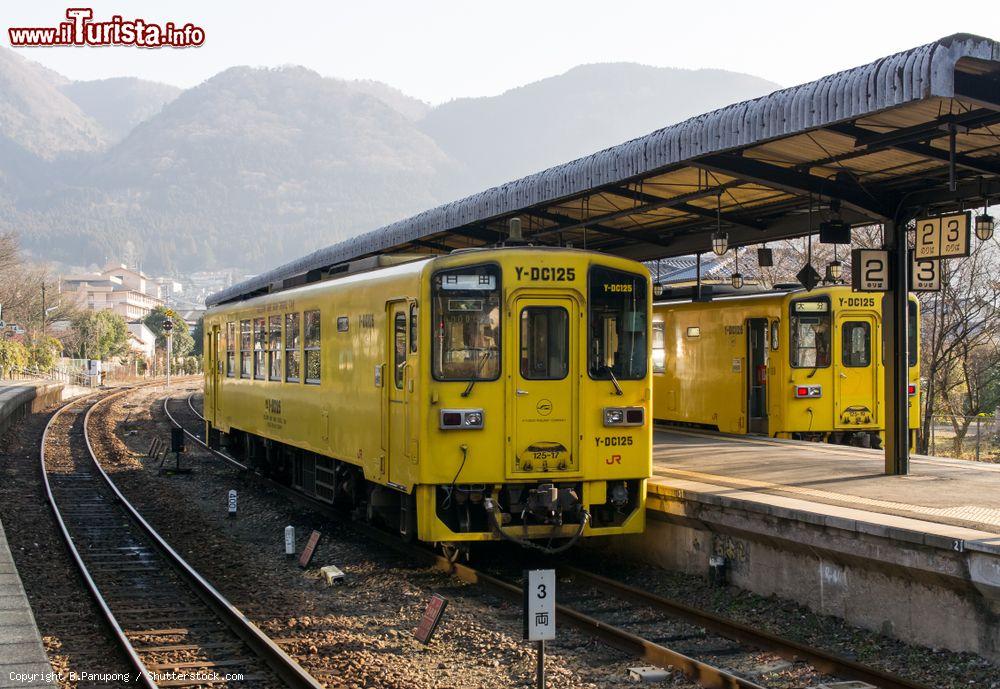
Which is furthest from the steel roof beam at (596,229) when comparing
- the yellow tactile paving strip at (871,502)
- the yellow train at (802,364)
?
the yellow tactile paving strip at (871,502)

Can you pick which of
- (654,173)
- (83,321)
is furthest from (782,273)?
(83,321)

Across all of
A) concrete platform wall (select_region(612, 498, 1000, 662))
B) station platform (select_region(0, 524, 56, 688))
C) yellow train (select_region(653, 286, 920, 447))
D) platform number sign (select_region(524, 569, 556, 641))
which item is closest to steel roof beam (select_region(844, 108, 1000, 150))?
concrete platform wall (select_region(612, 498, 1000, 662))

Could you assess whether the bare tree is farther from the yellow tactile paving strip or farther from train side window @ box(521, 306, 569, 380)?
train side window @ box(521, 306, 569, 380)

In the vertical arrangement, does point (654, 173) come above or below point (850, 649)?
above

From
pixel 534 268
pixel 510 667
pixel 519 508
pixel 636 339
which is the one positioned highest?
pixel 534 268

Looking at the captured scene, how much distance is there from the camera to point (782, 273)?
35.7 m

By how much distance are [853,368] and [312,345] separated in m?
8.31

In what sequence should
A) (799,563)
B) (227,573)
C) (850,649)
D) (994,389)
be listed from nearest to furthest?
(850,649)
(799,563)
(227,573)
(994,389)

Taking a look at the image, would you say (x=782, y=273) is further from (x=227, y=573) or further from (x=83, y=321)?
(x=83, y=321)

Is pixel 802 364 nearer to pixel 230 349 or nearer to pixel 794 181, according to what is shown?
pixel 794 181

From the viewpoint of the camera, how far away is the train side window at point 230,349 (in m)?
17.2

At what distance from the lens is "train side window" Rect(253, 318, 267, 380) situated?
15.1 metres

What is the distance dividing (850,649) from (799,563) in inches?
→ 41.0

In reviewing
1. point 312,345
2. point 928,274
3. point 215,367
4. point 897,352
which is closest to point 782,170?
point 928,274
